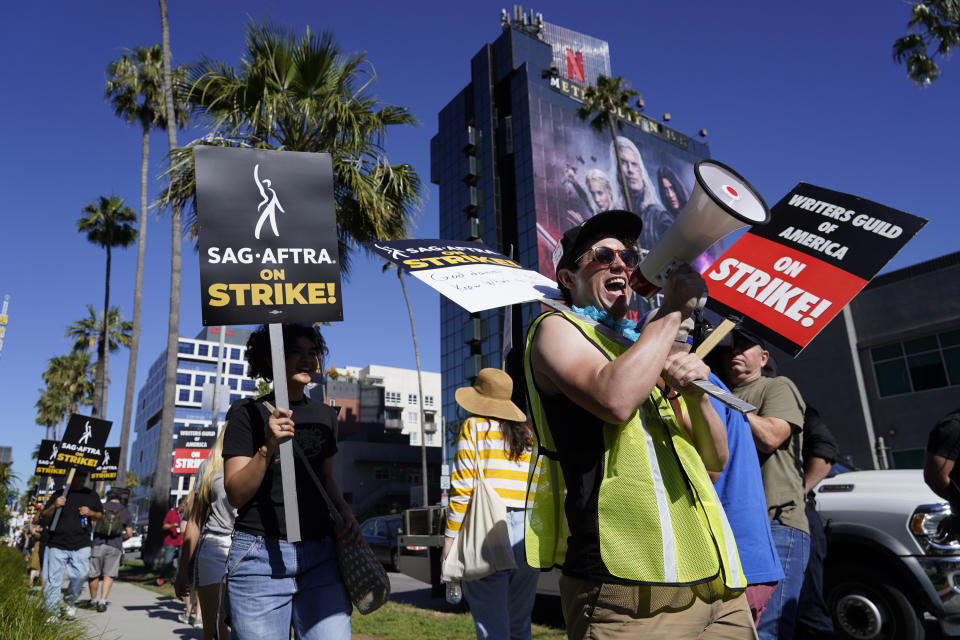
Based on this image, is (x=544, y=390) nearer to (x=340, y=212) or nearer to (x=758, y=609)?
(x=758, y=609)

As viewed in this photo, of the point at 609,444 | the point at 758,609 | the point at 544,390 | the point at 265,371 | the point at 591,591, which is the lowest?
the point at 758,609

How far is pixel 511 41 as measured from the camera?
211 feet

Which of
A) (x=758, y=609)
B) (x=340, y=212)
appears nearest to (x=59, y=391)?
(x=340, y=212)

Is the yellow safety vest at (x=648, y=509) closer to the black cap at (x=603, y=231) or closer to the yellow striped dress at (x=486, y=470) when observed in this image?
the black cap at (x=603, y=231)

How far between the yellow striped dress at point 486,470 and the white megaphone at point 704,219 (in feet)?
7.85

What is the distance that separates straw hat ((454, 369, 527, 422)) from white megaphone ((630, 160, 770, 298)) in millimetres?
2335

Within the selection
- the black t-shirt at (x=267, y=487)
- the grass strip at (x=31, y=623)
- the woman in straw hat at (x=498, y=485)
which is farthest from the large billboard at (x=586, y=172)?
the black t-shirt at (x=267, y=487)

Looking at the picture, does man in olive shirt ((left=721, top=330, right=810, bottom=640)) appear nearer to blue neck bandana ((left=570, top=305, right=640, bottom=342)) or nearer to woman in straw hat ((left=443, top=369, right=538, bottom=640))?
woman in straw hat ((left=443, top=369, right=538, bottom=640))

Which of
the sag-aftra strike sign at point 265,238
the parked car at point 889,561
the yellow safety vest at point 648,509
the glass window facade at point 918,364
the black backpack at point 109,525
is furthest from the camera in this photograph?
the glass window facade at point 918,364

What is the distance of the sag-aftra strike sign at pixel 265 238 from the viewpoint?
3291 mm

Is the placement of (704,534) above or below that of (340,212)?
below

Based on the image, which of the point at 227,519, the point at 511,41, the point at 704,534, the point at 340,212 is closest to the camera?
the point at 704,534

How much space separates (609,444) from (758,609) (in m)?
1.82

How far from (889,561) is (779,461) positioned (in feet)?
8.19
